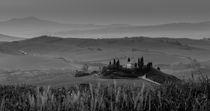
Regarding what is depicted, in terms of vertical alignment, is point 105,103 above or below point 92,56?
above

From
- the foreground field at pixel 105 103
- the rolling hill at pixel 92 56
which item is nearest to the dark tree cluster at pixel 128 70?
the rolling hill at pixel 92 56

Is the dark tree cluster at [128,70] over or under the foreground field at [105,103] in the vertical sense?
under

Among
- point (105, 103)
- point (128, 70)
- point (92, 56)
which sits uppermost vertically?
point (105, 103)

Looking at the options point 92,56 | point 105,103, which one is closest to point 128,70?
point 105,103

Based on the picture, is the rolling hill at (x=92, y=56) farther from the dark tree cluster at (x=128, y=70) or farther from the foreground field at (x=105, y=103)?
the foreground field at (x=105, y=103)

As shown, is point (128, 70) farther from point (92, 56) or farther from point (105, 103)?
point (92, 56)

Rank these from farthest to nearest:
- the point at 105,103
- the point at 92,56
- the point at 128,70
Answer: the point at 92,56 < the point at 128,70 < the point at 105,103

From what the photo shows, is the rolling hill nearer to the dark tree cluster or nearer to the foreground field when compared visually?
the dark tree cluster

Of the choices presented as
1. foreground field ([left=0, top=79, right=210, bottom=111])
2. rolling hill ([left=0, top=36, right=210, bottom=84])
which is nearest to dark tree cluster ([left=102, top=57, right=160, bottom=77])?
rolling hill ([left=0, top=36, right=210, bottom=84])

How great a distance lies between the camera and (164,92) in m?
3.14

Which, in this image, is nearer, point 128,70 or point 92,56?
point 128,70

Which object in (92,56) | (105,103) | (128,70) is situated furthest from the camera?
(92,56)

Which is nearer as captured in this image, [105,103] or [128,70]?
[105,103]

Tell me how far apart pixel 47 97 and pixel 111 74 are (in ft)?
10.4
